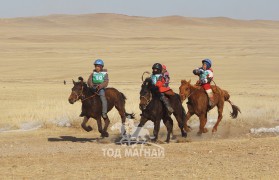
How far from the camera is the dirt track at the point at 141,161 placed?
9.55 meters

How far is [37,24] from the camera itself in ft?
545

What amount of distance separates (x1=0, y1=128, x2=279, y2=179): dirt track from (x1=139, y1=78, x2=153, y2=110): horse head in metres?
1.08

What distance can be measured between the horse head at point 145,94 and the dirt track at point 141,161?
42.5 inches

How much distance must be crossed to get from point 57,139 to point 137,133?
2121 mm

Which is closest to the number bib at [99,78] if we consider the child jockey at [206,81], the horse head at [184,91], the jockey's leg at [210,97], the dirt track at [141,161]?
the dirt track at [141,161]

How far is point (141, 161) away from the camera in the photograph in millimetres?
10906

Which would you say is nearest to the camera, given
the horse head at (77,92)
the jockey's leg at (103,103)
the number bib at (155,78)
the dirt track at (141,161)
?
the dirt track at (141,161)

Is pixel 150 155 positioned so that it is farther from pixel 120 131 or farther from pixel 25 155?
pixel 120 131

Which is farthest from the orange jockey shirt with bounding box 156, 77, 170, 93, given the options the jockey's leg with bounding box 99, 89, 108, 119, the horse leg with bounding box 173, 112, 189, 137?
the jockey's leg with bounding box 99, 89, 108, 119

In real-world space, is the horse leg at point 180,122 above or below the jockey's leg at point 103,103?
below

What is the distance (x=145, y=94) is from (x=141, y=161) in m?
2.95

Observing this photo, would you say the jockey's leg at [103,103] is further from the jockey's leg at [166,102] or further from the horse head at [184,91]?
the horse head at [184,91]

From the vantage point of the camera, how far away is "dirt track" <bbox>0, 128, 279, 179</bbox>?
9547 millimetres

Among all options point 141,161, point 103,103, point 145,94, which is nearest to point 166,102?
point 145,94
